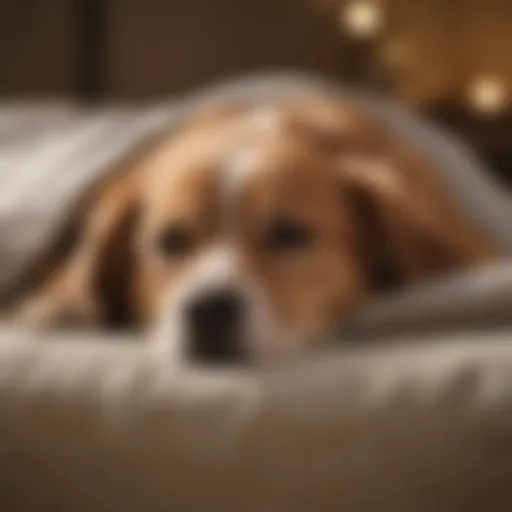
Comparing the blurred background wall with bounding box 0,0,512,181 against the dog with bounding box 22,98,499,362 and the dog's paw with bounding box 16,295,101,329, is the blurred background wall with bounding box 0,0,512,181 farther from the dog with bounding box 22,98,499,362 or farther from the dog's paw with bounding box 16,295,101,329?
the dog's paw with bounding box 16,295,101,329

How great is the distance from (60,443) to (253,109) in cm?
68

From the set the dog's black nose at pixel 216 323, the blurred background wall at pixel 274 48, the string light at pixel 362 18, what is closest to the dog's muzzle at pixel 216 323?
the dog's black nose at pixel 216 323

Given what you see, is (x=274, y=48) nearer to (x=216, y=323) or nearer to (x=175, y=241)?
(x=175, y=241)

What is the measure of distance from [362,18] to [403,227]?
1482 millimetres

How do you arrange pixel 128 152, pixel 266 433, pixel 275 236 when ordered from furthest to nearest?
pixel 128 152
pixel 275 236
pixel 266 433

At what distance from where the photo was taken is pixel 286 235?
40.4 inches

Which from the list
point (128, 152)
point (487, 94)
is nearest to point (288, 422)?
point (128, 152)

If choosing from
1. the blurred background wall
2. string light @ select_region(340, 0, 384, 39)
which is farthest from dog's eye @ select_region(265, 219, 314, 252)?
string light @ select_region(340, 0, 384, 39)

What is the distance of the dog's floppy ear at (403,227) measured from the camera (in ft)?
3.27

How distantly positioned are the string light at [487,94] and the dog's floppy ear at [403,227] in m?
1.19

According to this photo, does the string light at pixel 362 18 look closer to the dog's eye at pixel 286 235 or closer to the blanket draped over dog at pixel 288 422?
the dog's eye at pixel 286 235

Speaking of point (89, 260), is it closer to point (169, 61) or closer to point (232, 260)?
point (232, 260)

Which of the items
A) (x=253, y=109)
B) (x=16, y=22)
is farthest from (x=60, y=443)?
(x=16, y=22)

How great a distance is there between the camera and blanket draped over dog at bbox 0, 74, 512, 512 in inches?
23.4
